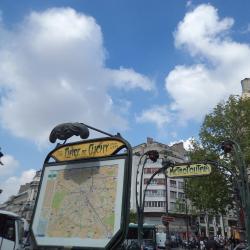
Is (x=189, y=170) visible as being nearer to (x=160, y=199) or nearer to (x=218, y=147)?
(x=218, y=147)

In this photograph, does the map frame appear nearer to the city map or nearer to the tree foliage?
the city map

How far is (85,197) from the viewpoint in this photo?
4.55 m

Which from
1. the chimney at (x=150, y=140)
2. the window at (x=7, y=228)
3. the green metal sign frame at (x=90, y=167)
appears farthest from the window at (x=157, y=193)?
the green metal sign frame at (x=90, y=167)

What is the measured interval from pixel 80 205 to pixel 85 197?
0.12 meters

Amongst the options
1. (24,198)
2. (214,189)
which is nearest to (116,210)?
(214,189)

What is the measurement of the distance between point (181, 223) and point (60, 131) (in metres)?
71.7

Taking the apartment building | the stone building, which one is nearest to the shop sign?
the apartment building

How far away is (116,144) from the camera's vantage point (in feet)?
14.7

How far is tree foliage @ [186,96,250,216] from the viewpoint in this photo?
109ft

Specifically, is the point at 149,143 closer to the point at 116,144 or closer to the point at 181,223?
the point at 181,223

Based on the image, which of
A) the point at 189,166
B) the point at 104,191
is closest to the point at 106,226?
the point at 104,191

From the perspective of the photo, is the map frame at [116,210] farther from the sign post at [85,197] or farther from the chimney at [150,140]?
the chimney at [150,140]

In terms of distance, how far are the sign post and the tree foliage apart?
29161mm

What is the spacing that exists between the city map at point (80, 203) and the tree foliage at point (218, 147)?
2923 cm
